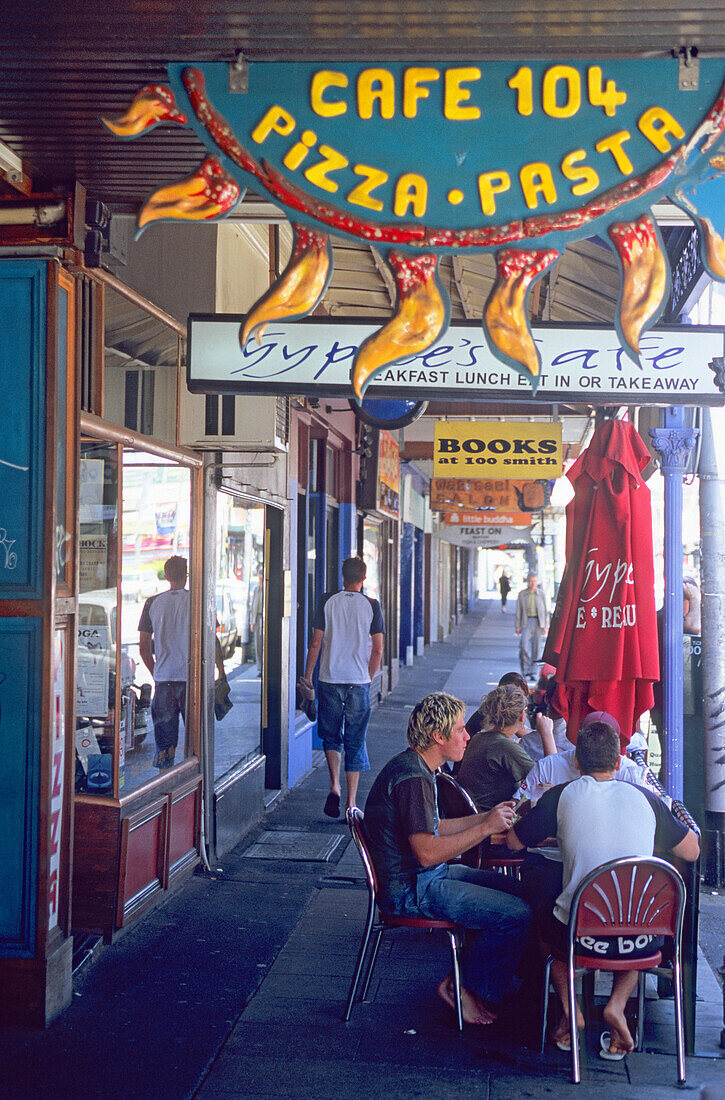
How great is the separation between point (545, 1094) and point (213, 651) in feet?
12.1

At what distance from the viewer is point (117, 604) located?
5590mm

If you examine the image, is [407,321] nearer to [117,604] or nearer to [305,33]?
[305,33]

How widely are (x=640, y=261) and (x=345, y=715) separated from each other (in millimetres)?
5554

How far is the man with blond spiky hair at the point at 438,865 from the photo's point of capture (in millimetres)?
4281

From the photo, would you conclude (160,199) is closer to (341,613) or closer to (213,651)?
(213,651)

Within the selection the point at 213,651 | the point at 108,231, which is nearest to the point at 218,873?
the point at 213,651

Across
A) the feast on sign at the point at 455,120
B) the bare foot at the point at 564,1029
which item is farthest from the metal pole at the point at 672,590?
the feast on sign at the point at 455,120

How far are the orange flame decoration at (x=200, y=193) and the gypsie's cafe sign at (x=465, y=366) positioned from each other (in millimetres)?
1721

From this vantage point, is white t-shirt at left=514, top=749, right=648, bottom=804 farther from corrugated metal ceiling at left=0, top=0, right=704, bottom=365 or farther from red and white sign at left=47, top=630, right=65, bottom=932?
corrugated metal ceiling at left=0, top=0, right=704, bottom=365

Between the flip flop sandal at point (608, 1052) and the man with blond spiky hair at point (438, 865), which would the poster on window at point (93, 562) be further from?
the flip flop sandal at point (608, 1052)

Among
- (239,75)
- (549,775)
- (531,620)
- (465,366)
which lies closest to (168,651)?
(549,775)

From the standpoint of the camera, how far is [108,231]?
472 cm

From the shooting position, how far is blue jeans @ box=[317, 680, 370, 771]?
26.1 feet

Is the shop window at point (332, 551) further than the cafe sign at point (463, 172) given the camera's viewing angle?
Yes
